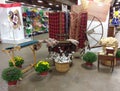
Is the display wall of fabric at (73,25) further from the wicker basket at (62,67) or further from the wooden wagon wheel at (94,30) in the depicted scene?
the wicker basket at (62,67)

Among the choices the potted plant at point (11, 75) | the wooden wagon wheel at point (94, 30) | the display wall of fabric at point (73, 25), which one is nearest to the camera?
the potted plant at point (11, 75)

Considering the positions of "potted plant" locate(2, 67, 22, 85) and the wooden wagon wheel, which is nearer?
"potted plant" locate(2, 67, 22, 85)

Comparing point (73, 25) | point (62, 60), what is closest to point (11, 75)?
point (62, 60)

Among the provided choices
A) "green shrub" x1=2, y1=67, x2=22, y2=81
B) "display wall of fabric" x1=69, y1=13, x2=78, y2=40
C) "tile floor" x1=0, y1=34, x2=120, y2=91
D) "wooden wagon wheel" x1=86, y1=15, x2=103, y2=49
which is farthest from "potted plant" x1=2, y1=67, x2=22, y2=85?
"wooden wagon wheel" x1=86, y1=15, x2=103, y2=49

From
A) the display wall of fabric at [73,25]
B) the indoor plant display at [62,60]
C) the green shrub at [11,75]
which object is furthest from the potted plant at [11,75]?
A: the display wall of fabric at [73,25]

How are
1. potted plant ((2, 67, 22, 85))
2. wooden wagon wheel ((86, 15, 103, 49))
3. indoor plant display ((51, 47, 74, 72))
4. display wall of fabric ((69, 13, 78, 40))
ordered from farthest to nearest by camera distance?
wooden wagon wheel ((86, 15, 103, 49)) → display wall of fabric ((69, 13, 78, 40)) → indoor plant display ((51, 47, 74, 72)) → potted plant ((2, 67, 22, 85))

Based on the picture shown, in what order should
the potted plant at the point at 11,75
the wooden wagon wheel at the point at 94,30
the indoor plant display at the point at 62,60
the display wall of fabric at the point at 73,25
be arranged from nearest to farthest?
1. the potted plant at the point at 11,75
2. the indoor plant display at the point at 62,60
3. the display wall of fabric at the point at 73,25
4. the wooden wagon wheel at the point at 94,30

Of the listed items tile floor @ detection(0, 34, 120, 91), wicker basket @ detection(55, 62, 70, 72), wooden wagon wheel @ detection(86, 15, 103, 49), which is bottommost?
tile floor @ detection(0, 34, 120, 91)

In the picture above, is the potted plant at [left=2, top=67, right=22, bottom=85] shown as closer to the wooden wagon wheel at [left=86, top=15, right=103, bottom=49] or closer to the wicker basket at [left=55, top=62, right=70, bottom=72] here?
the wicker basket at [left=55, top=62, right=70, bottom=72]

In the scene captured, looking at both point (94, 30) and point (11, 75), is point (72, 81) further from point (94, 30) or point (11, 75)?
point (94, 30)

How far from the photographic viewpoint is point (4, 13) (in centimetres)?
741

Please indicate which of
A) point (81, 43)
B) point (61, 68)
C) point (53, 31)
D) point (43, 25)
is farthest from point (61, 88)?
point (43, 25)

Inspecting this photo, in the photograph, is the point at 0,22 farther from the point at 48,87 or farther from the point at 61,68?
the point at 48,87

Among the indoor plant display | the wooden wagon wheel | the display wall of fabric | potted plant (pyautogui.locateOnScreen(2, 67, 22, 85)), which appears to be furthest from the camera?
the wooden wagon wheel
